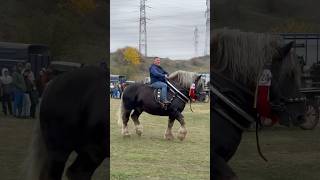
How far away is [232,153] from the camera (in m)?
3.04

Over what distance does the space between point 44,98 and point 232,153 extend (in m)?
1.35

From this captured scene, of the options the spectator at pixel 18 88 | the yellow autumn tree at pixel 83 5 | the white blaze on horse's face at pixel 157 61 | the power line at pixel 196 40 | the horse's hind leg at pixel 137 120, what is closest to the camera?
the spectator at pixel 18 88

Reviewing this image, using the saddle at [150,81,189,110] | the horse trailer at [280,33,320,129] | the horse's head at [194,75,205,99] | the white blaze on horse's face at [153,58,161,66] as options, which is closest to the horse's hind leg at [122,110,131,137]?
the saddle at [150,81,189,110]

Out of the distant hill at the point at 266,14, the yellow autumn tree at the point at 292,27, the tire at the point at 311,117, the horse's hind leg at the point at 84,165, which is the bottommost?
the horse's hind leg at the point at 84,165

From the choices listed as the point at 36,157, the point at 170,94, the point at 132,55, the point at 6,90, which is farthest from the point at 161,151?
the point at 6,90

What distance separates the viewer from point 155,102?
241 inches

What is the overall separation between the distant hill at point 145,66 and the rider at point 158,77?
203 millimetres

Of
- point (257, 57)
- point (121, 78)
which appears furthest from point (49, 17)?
point (121, 78)

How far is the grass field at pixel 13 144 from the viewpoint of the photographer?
2928 millimetres

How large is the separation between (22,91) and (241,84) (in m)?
1.49

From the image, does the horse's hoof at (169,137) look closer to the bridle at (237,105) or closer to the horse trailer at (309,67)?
the bridle at (237,105)

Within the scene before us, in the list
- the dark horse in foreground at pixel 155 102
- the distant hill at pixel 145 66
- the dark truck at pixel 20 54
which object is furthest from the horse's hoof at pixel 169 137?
the dark truck at pixel 20 54

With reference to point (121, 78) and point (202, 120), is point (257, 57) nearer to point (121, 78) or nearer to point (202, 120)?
point (202, 120)

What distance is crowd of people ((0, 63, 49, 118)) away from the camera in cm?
296
